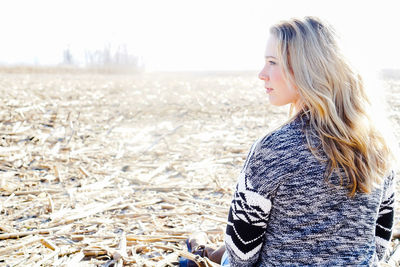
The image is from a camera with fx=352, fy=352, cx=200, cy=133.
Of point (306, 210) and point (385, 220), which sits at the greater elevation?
point (306, 210)

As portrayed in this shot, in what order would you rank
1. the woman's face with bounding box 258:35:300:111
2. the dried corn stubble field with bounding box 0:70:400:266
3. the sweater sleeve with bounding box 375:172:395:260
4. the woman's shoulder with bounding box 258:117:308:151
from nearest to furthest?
the woman's shoulder with bounding box 258:117:308:151, the woman's face with bounding box 258:35:300:111, the sweater sleeve with bounding box 375:172:395:260, the dried corn stubble field with bounding box 0:70:400:266

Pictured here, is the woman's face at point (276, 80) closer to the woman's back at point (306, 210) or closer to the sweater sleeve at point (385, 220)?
the woman's back at point (306, 210)

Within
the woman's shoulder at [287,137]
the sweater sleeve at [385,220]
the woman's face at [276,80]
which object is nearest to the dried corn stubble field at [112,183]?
the woman's face at [276,80]

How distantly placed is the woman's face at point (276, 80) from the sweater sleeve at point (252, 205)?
302 millimetres

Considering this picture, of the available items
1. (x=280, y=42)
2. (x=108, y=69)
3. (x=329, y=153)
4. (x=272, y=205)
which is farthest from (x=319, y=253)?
(x=108, y=69)

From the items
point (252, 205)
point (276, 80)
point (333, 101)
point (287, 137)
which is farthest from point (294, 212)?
point (276, 80)

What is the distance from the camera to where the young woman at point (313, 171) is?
1420mm

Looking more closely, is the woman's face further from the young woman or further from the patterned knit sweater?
the patterned knit sweater

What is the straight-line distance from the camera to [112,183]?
4.36 m

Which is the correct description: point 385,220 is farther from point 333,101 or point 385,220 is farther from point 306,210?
point 333,101

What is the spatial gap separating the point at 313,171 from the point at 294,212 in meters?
0.20

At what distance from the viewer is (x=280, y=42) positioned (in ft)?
5.11

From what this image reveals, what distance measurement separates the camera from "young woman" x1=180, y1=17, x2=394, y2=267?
1420mm

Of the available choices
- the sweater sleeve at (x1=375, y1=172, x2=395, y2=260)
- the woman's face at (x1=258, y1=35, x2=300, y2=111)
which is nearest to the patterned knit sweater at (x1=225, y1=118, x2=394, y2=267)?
the woman's face at (x1=258, y1=35, x2=300, y2=111)
